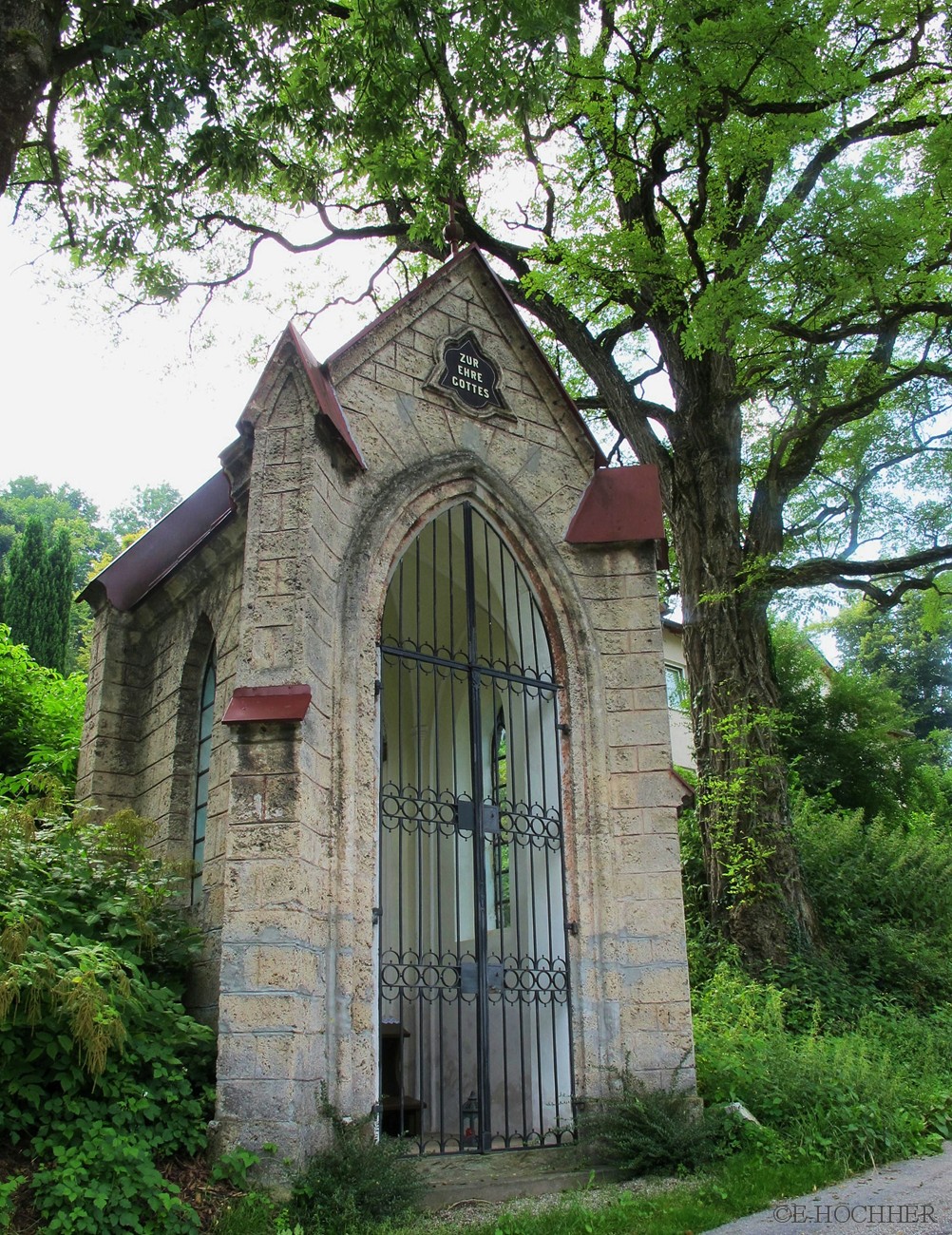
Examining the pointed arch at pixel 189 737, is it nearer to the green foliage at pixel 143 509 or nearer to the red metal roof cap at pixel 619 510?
the red metal roof cap at pixel 619 510

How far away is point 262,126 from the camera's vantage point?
8000 mm

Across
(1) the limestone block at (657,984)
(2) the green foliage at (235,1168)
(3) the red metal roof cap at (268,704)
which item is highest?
(3) the red metal roof cap at (268,704)

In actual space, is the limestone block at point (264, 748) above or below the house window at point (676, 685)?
below

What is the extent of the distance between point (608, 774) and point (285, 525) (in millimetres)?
2890

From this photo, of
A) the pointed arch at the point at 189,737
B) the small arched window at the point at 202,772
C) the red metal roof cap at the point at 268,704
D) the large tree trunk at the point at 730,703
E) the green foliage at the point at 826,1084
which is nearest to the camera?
the red metal roof cap at the point at 268,704

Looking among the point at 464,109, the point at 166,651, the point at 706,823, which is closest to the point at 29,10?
the point at 464,109

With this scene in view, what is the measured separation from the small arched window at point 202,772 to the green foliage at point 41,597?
15873mm

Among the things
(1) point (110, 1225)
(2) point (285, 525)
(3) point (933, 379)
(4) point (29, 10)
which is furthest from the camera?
(3) point (933, 379)

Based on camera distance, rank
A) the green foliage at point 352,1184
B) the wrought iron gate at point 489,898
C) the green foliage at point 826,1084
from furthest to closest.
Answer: the green foliage at point 826,1084
the wrought iron gate at point 489,898
the green foliage at point 352,1184

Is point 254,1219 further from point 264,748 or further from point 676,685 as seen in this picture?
point 676,685

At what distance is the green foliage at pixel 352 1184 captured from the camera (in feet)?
17.2

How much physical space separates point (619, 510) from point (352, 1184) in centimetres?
501

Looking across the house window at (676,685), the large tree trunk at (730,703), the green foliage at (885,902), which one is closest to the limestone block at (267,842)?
the large tree trunk at (730,703)

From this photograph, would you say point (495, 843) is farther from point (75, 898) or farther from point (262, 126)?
point (262, 126)
